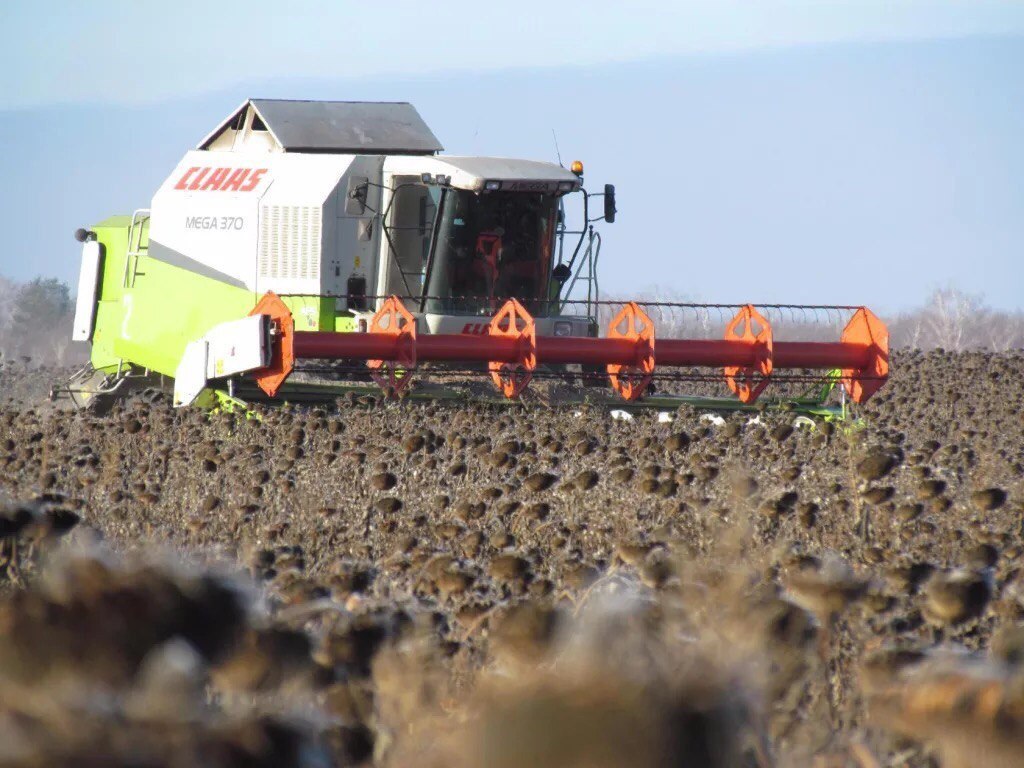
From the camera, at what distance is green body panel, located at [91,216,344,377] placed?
1375cm

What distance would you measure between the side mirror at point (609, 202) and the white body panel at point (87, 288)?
5.64 metres

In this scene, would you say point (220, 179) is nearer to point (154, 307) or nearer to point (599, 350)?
point (154, 307)

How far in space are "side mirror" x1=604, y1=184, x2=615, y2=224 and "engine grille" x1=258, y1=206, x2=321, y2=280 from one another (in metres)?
2.58

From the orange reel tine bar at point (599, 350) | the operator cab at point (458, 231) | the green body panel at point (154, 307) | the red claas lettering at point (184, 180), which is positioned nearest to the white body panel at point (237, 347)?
the orange reel tine bar at point (599, 350)

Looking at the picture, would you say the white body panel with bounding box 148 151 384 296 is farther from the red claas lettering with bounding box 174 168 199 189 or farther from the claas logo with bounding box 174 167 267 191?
the red claas lettering with bounding box 174 168 199 189

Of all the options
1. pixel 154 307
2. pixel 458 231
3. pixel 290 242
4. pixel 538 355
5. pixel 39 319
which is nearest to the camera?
pixel 538 355

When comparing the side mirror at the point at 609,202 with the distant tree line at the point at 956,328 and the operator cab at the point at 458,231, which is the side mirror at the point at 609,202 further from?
the distant tree line at the point at 956,328

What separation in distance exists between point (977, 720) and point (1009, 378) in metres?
19.4

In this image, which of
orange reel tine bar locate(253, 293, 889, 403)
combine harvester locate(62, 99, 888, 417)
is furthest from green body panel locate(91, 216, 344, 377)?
orange reel tine bar locate(253, 293, 889, 403)

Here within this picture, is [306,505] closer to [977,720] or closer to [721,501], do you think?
[721,501]

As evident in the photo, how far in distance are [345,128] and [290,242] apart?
1707mm

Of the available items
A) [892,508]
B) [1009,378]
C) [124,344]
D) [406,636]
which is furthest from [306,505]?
[1009,378]

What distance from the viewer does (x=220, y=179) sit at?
1458 cm

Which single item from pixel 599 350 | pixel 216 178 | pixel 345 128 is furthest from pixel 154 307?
pixel 599 350
